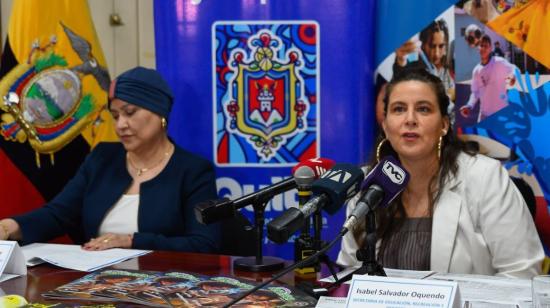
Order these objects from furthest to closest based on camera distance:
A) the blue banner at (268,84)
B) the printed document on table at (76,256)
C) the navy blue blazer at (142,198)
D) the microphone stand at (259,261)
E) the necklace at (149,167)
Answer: the blue banner at (268,84) < the necklace at (149,167) < the navy blue blazer at (142,198) < the printed document on table at (76,256) < the microphone stand at (259,261)

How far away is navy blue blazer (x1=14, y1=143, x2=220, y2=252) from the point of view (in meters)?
2.51

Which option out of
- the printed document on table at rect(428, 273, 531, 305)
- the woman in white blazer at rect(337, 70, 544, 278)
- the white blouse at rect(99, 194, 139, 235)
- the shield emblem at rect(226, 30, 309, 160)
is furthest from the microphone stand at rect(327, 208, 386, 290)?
the shield emblem at rect(226, 30, 309, 160)

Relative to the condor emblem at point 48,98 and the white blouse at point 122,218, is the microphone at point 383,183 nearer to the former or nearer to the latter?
the white blouse at point 122,218

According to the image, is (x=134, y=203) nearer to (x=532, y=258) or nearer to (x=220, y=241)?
(x=220, y=241)

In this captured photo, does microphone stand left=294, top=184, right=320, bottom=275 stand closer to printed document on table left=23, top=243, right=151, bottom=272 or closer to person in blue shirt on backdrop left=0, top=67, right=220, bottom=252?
printed document on table left=23, top=243, right=151, bottom=272

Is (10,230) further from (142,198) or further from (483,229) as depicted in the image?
(483,229)

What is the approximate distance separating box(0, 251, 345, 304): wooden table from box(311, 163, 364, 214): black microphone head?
1.25 feet

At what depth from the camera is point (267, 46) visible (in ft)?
9.58

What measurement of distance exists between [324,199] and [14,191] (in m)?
2.31

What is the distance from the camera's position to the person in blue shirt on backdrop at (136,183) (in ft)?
8.25

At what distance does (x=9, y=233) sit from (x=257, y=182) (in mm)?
1106

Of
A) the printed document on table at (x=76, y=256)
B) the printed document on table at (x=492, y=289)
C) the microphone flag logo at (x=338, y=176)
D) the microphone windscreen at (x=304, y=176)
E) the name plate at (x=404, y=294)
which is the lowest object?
the printed document on table at (x=76, y=256)

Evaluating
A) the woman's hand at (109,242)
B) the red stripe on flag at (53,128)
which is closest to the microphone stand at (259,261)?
the woman's hand at (109,242)

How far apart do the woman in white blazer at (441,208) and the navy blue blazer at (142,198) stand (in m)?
0.65
